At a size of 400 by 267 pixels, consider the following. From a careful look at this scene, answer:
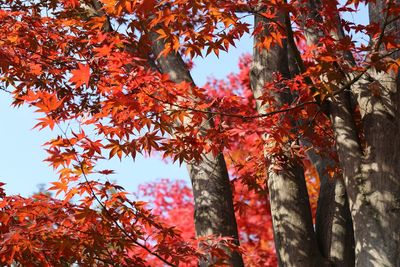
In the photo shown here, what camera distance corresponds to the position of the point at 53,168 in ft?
16.6

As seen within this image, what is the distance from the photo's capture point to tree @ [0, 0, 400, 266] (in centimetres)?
527

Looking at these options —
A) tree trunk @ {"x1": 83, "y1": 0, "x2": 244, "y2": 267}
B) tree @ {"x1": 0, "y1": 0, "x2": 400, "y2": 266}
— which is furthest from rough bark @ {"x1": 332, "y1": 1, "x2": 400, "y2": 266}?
tree trunk @ {"x1": 83, "y1": 0, "x2": 244, "y2": 267}

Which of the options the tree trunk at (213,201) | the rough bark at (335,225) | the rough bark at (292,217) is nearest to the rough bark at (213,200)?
the tree trunk at (213,201)

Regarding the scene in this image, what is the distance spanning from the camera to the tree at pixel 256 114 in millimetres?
5273

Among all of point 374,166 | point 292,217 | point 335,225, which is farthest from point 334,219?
point 374,166

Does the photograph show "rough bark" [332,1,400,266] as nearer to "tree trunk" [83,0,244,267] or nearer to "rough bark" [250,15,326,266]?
"rough bark" [250,15,326,266]

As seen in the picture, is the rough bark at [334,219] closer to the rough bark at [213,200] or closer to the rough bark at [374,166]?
the rough bark at [374,166]

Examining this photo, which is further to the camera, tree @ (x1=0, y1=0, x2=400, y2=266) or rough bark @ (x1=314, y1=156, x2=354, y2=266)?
rough bark @ (x1=314, y1=156, x2=354, y2=266)

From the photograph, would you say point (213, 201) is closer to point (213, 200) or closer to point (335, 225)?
point (213, 200)

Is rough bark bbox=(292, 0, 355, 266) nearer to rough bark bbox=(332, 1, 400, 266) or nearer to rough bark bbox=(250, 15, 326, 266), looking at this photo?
rough bark bbox=(250, 15, 326, 266)

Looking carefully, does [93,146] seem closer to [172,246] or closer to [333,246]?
[172,246]

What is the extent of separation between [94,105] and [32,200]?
253 centimetres

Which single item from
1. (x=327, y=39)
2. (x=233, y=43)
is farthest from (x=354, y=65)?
(x=233, y=43)

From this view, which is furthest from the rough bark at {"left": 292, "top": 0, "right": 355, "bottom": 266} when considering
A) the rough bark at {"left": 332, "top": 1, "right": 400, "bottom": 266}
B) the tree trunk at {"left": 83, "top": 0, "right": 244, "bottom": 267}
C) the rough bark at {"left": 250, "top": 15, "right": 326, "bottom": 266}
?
the tree trunk at {"left": 83, "top": 0, "right": 244, "bottom": 267}
